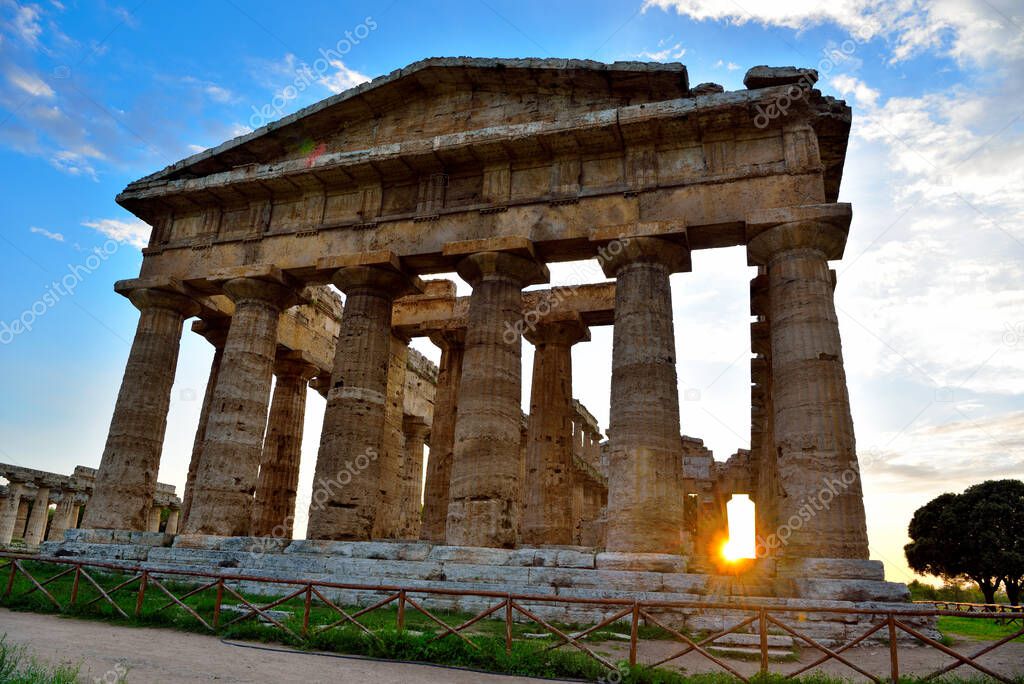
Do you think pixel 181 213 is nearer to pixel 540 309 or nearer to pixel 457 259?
pixel 457 259

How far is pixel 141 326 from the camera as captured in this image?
19219 mm

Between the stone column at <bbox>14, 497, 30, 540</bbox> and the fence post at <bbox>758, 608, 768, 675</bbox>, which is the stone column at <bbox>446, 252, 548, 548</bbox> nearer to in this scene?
the fence post at <bbox>758, 608, 768, 675</bbox>

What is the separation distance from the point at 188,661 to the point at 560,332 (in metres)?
14.5

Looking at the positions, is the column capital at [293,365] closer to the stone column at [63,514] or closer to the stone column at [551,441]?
the stone column at [551,441]

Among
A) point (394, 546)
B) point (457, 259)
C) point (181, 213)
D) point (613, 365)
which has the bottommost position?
point (394, 546)

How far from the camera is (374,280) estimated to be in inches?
678

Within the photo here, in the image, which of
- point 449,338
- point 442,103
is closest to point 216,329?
point 449,338

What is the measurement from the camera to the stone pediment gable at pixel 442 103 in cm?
1596

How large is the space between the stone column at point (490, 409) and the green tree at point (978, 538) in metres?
32.9

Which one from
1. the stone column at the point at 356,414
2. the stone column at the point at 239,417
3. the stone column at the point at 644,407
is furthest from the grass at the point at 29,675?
the stone column at the point at 239,417

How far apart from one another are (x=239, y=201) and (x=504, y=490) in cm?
1172

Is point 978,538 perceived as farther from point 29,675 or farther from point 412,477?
point 29,675

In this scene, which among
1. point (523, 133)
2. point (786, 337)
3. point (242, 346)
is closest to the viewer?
point (786, 337)

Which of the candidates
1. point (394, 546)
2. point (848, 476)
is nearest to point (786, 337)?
point (848, 476)
